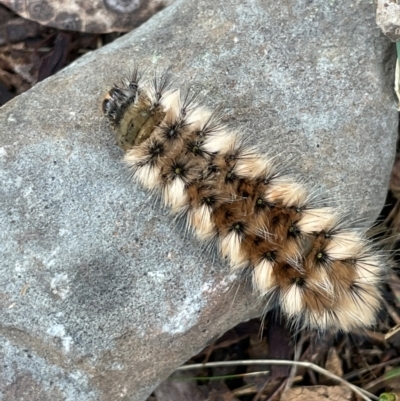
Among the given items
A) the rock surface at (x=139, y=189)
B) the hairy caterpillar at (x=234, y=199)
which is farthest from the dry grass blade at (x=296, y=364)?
the hairy caterpillar at (x=234, y=199)

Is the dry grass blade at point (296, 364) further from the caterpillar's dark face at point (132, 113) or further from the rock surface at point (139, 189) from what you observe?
the caterpillar's dark face at point (132, 113)

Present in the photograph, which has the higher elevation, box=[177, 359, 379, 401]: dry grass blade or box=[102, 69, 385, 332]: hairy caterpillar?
box=[102, 69, 385, 332]: hairy caterpillar

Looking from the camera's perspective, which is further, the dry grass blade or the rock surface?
the dry grass blade

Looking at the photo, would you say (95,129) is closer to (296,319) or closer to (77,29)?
(77,29)

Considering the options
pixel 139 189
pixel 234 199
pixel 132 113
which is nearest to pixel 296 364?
pixel 234 199

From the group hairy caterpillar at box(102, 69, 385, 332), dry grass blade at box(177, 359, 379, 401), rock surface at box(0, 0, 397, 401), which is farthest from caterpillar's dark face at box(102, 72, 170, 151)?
dry grass blade at box(177, 359, 379, 401)

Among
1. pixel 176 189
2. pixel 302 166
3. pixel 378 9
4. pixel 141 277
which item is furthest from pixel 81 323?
pixel 378 9

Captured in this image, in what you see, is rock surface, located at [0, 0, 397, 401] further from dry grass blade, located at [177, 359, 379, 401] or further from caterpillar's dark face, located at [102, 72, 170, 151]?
dry grass blade, located at [177, 359, 379, 401]
